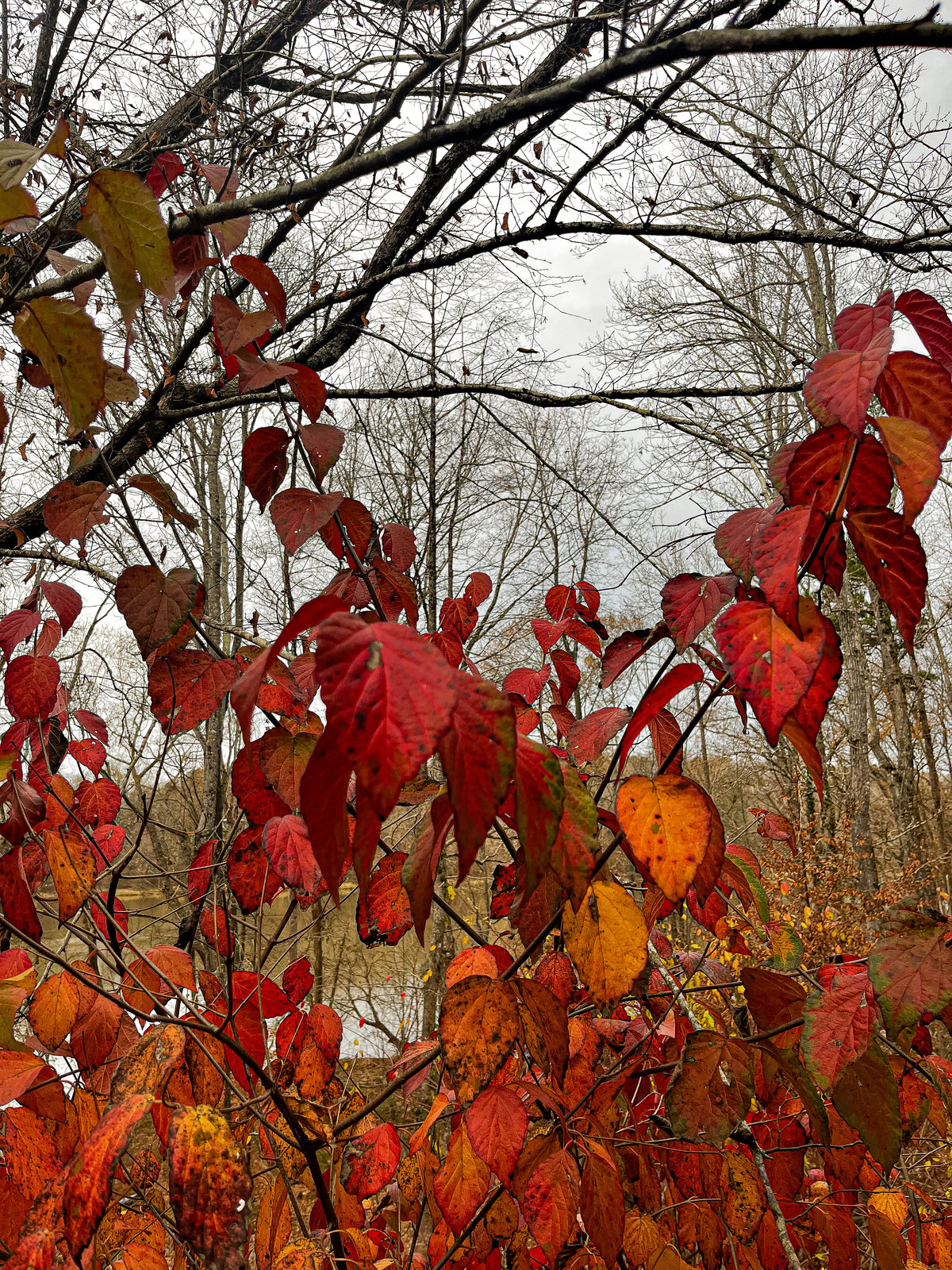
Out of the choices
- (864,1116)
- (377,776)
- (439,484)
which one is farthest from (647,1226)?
(439,484)

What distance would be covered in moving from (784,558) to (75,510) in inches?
30.6

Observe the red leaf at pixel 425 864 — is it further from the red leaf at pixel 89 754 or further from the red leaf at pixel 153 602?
the red leaf at pixel 89 754

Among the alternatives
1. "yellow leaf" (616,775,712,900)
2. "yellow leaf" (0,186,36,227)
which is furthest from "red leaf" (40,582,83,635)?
"yellow leaf" (616,775,712,900)

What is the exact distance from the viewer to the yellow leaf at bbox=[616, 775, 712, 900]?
1.99 ft

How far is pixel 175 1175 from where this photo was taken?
0.52 meters

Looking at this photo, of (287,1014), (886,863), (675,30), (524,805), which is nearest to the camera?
(524,805)

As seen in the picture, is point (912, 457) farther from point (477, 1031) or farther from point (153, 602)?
point (153, 602)

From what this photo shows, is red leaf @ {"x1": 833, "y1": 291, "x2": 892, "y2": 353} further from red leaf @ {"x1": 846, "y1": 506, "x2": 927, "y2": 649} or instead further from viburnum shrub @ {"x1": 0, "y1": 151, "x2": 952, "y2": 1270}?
red leaf @ {"x1": 846, "y1": 506, "x2": 927, "y2": 649}

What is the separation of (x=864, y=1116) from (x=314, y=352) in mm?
2022

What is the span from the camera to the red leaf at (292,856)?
0.87 metres

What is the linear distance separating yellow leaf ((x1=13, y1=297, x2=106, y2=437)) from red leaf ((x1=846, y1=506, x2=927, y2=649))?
0.58 meters

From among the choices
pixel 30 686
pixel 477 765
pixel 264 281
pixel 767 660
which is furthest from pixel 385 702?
pixel 30 686

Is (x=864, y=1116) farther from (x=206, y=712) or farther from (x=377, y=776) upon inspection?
(x=206, y=712)

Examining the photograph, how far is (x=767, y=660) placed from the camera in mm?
536
